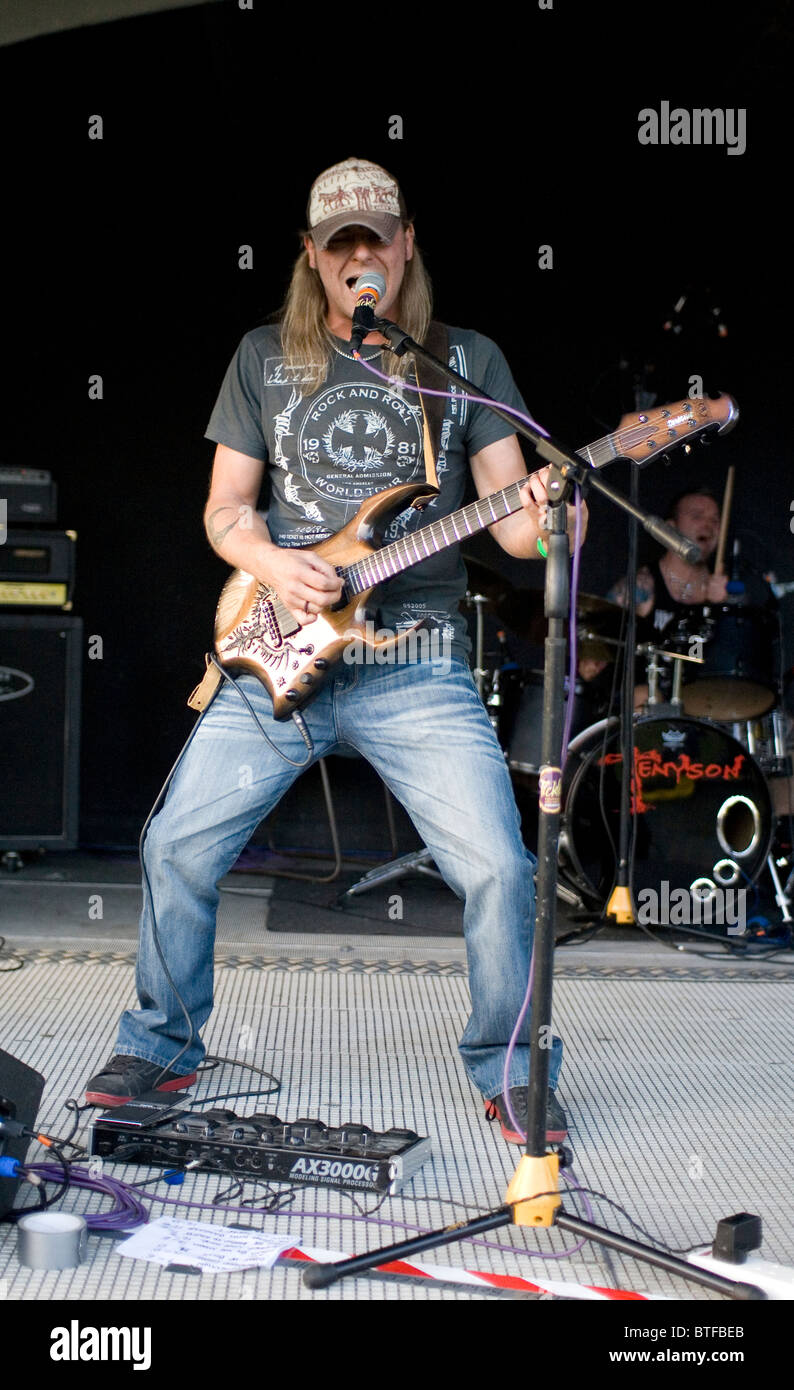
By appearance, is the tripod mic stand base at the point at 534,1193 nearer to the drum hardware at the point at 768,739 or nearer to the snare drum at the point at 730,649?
the snare drum at the point at 730,649

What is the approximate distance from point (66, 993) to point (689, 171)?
4073 millimetres

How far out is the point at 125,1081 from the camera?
2.55 metres

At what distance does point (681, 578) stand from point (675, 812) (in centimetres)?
102

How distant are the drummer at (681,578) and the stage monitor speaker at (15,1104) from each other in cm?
294

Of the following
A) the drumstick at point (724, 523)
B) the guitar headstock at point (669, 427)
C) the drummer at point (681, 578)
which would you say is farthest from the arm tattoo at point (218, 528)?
the drumstick at point (724, 523)

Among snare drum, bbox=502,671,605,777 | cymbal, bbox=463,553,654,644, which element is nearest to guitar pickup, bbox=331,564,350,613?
cymbal, bbox=463,553,654,644

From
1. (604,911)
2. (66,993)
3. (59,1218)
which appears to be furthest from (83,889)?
(59,1218)

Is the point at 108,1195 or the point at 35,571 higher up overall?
the point at 35,571

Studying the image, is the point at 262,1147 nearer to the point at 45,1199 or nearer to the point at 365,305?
the point at 45,1199

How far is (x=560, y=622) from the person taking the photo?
196cm

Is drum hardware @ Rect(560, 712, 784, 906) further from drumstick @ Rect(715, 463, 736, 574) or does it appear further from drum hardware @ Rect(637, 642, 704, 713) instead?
drumstick @ Rect(715, 463, 736, 574)

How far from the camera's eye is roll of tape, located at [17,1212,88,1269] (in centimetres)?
188

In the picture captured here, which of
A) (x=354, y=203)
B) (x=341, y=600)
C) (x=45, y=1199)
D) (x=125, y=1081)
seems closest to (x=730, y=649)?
(x=341, y=600)

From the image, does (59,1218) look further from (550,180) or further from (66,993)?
(550,180)
